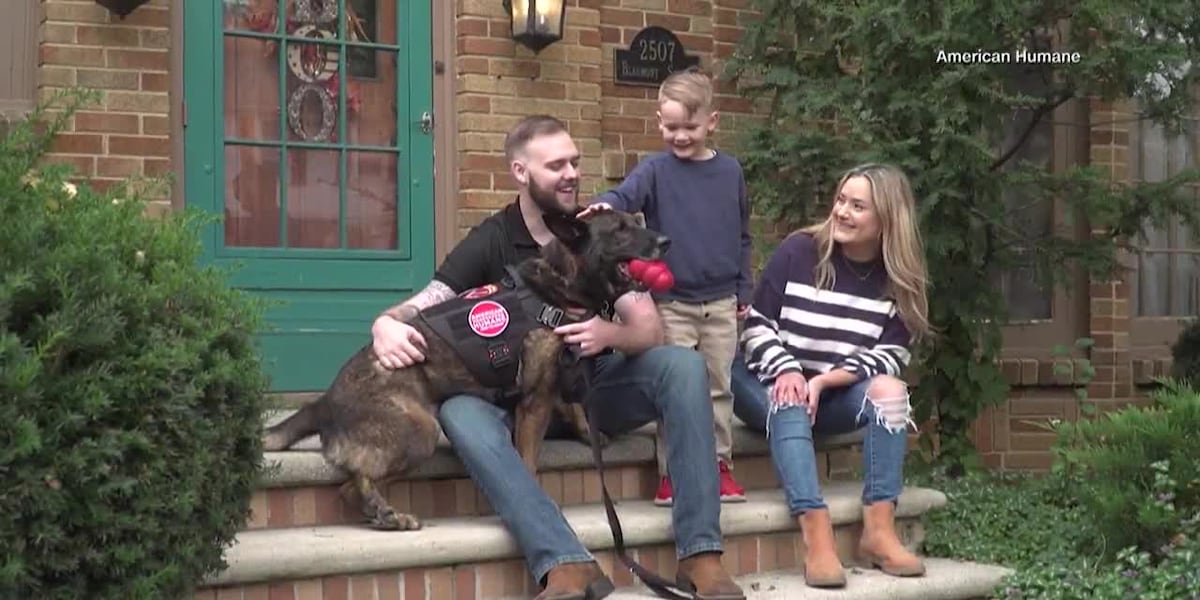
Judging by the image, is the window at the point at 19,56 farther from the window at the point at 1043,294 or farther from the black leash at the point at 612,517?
the window at the point at 1043,294

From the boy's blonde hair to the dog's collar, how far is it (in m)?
0.80

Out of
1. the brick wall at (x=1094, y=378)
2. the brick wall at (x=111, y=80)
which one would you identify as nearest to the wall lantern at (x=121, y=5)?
the brick wall at (x=111, y=80)

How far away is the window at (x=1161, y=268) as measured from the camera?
8016mm

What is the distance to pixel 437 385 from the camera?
413 cm

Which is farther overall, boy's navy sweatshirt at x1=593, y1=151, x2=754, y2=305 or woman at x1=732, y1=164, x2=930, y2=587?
boy's navy sweatshirt at x1=593, y1=151, x2=754, y2=305

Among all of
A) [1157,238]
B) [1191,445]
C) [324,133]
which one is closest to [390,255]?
[324,133]

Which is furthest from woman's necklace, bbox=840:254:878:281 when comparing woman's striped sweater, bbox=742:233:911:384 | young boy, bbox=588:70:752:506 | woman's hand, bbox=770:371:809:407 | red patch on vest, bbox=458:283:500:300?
red patch on vest, bbox=458:283:500:300

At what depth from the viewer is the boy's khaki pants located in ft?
15.4

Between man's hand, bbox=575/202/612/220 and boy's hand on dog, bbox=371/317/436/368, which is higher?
man's hand, bbox=575/202/612/220

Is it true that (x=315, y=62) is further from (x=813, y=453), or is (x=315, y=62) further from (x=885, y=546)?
(x=885, y=546)

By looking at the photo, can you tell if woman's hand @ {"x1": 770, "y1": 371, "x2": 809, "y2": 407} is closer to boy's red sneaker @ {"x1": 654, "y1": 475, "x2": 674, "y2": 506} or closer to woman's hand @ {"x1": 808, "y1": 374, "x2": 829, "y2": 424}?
woman's hand @ {"x1": 808, "y1": 374, "x2": 829, "y2": 424}

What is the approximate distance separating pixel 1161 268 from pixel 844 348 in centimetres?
422

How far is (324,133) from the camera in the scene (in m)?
6.11

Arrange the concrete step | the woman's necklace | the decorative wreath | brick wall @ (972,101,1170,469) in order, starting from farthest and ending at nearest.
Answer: brick wall @ (972,101,1170,469)
the decorative wreath
the woman's necklace
the concrete step
